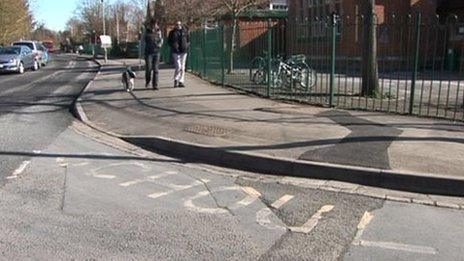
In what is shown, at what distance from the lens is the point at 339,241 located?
4.83 metres

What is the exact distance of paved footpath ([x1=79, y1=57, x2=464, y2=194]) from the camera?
7062 mm

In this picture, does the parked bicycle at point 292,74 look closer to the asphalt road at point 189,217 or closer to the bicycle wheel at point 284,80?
the bicycle wheel at point 284,80

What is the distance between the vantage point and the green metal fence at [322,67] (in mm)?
12305

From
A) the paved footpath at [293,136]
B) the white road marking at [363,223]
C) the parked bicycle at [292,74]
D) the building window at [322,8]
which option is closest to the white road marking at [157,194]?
the paved footpath at [293,136]

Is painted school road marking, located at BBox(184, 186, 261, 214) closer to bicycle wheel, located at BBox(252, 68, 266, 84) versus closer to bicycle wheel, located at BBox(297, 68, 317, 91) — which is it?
bicycle wheel, located at BBox(297, 68, 317, 91)

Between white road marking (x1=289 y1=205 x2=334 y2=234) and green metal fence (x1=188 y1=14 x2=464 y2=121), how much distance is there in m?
5.95

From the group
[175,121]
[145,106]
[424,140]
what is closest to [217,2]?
[145,106]

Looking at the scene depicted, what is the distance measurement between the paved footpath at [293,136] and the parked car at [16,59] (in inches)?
731

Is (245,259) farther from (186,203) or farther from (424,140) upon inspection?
(424,140)

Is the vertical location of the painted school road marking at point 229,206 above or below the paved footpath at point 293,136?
below

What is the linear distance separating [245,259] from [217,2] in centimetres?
2091

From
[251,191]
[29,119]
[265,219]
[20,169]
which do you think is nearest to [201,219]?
[265,219]

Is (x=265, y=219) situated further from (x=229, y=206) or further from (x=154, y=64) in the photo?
(x=154, y=64)

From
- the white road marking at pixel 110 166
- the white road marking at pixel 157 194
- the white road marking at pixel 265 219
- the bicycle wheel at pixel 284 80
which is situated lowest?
the white road marking at pixel 110 166
